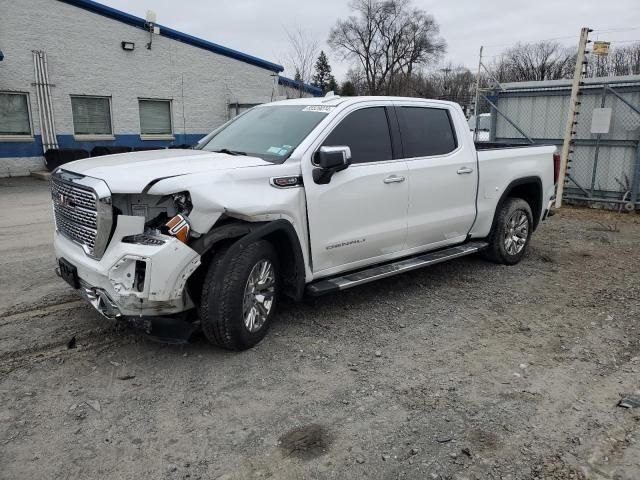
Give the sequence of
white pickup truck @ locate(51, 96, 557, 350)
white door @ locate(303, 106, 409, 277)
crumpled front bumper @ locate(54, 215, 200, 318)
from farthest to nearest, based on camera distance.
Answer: white door @ locate(303, 106, 409, 277) → white pickup truck @ locate(51, 96, 557, 350) → crumpled front bumper @ locate(54, 215, 200, 318)

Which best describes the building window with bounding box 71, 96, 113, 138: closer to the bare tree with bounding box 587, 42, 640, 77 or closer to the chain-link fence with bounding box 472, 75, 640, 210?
the chain-link fence with bounding box 472, 75, 640, 210

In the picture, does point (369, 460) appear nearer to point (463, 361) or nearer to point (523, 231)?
point (463, 361)

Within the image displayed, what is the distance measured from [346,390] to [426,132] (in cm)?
293

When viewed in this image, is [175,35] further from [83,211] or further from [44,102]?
[83,211]

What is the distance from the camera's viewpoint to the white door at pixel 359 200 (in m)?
4.47

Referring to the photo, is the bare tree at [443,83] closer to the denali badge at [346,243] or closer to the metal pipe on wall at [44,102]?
the metal pipe on wall at [44,102]

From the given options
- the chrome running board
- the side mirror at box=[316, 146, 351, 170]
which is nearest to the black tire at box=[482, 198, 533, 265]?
the chrome running board

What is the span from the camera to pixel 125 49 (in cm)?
1762

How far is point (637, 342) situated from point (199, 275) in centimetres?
359

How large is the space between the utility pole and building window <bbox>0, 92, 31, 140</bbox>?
1462 centimetres

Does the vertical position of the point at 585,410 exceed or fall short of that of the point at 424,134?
it falls short

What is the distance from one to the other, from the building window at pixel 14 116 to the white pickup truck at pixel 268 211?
13.5m

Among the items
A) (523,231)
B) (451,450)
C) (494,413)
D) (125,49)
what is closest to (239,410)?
(451,450)

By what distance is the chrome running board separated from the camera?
14.8ft
